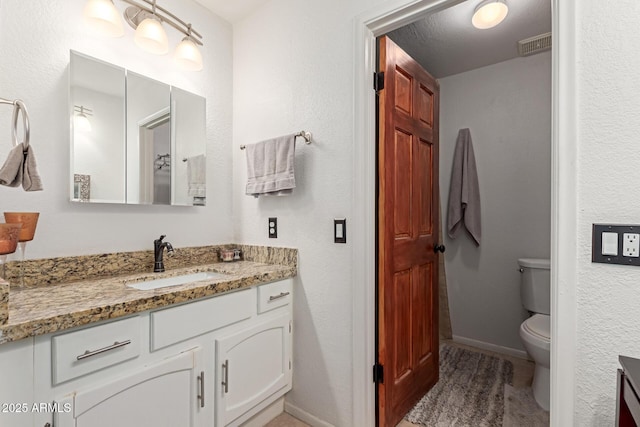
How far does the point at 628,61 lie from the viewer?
0.96 m

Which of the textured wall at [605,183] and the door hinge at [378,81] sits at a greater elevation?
the door hinge at [378,81]

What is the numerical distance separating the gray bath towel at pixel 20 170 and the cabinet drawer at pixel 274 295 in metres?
1.00

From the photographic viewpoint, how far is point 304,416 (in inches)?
69.2

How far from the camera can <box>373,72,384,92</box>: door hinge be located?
63.5 inches

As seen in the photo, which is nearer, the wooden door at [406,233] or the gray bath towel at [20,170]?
the gray bath towel at [20,170]

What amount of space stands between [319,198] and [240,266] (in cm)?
63

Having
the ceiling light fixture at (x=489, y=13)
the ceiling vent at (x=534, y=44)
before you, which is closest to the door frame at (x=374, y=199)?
the ceiling light fixture at (x=489, y=13)

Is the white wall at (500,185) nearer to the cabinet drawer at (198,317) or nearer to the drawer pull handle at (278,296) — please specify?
the drawer pull handle at (278,296)

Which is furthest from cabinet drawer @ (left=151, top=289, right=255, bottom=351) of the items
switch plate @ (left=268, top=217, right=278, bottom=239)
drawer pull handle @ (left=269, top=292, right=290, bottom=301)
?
switch plate @ (left=268, top=217, right=278, bottom=239)

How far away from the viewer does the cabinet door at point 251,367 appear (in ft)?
4.65

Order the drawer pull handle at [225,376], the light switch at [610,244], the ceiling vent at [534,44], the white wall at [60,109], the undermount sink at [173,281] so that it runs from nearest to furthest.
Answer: the light switch at [610,244]
the white wall at [60,109]
the drawer pull handle at [225,376]
the undermount sink at [173,281]
the ceiling vent at [534,44]

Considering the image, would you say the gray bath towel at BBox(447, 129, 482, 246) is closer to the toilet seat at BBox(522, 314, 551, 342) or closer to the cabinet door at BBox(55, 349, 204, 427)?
the toilet seat at BBox(522, 314, 551, 342)

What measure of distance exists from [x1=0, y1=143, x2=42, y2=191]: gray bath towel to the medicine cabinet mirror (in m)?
0.37

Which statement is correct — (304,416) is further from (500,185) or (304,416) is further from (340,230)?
(500,185)
